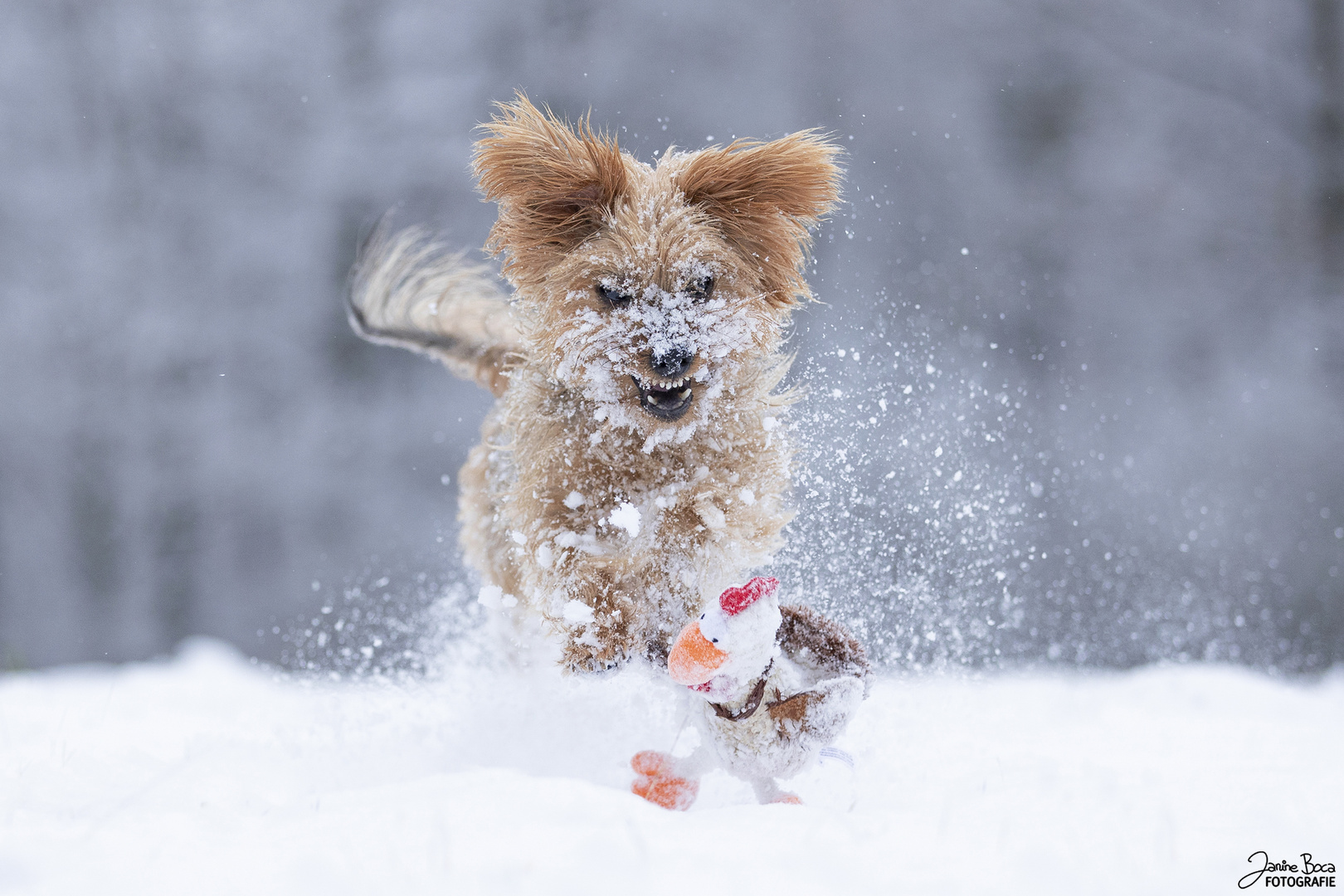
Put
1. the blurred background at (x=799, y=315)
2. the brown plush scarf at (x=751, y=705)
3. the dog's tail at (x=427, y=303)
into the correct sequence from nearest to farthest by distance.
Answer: the brown plush scarf at (x=751, y=705) → the dog's tail at (x=427, y=303) → the blurred background at (x=799, y=315)

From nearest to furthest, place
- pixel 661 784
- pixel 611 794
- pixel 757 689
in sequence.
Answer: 1. pixel 611 794
2. pixel 757 689
3. pixel 661 784

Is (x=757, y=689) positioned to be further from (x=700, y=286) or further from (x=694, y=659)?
(x=700, y=286)

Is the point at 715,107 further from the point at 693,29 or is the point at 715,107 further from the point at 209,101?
the point at 209,101

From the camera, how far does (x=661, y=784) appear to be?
2.28m

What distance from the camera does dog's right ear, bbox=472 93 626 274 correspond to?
2.51m

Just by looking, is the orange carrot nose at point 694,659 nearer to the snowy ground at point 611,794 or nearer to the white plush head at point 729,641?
the white plush head at point 729,641

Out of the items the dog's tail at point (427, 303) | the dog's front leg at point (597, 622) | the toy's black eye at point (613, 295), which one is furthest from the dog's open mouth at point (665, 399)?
the dog's tail at point (427, 303)

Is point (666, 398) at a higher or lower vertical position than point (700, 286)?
lower

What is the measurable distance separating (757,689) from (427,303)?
2.59m

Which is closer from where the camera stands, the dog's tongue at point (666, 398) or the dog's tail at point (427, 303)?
the dog's tongue at point (666, 398)

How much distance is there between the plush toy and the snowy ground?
258mm

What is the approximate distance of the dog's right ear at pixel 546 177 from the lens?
2506mm
